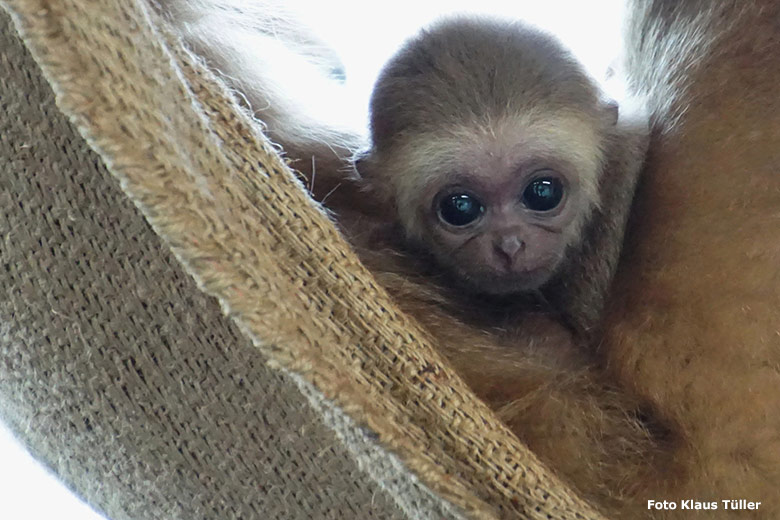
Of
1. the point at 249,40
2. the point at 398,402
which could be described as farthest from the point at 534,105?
the point at 398,402

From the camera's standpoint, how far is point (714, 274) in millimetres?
943

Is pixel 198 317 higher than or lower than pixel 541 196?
higher

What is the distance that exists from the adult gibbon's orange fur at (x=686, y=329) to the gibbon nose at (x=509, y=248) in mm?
228

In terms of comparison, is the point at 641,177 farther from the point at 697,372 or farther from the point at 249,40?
the point at 249,40

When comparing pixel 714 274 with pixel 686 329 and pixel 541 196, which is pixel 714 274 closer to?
pixel 686 329

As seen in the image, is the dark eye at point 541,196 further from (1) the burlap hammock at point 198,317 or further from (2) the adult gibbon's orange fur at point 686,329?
(1) the burlap hammock at point 198,317

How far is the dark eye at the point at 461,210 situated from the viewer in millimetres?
1337

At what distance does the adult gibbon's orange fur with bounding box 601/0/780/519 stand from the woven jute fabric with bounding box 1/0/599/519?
18 cm

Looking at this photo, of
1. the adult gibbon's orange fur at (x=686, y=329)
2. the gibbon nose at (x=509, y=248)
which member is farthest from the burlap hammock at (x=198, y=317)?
the gibbon nose at (x=509, y=248)

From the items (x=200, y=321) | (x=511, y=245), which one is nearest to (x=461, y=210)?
(x=511, y=245)

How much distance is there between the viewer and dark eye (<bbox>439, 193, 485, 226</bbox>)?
1.34 metres

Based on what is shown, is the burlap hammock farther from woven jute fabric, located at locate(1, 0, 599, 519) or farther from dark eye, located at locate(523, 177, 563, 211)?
dark eye, located at locate(523, 177, 563, 211)

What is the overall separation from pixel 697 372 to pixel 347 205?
0.58m

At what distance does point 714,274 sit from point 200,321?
0.60m
